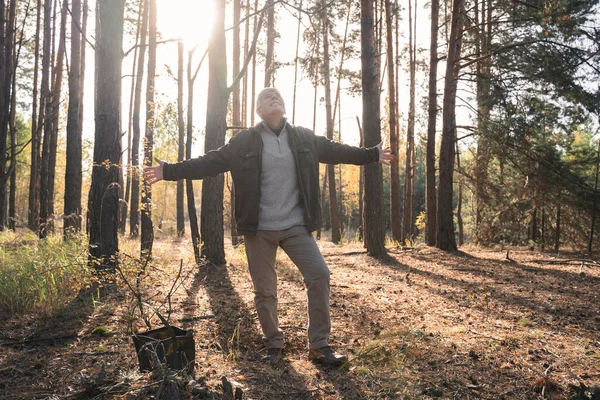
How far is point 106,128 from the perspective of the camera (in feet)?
19.4

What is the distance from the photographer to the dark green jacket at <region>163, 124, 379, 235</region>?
11.4ft

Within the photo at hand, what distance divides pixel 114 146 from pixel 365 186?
564 centimetres

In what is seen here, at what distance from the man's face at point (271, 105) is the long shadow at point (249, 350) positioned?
167cm

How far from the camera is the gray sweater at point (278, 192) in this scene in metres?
3.50

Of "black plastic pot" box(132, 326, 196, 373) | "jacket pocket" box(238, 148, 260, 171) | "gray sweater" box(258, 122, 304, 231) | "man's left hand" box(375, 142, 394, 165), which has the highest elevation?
"man's left hand" box(375, 142, 394, 165)

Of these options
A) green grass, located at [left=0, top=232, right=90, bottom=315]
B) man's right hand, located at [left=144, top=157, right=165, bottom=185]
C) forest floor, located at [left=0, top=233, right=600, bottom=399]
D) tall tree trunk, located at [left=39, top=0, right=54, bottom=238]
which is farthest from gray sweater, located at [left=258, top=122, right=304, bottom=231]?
tall tree trunk, located at [left=39, top=0, right=54, bottom=238]

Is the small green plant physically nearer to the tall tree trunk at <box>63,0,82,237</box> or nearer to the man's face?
the man's face

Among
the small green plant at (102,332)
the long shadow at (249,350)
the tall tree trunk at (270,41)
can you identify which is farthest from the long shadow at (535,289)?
the tall tree trunk at (270,41)

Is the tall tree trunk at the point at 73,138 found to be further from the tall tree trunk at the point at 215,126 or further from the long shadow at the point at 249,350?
the long shadow at the point at 249,350

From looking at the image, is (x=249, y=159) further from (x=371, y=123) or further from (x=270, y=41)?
(x=270, y=41)

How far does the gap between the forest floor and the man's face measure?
60.0 inches

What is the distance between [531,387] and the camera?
9.84 ft

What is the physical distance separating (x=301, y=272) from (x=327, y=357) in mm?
648

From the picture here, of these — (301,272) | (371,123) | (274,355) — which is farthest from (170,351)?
(371,123)
